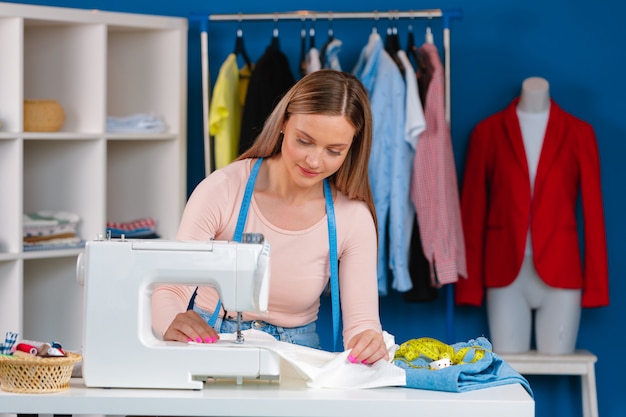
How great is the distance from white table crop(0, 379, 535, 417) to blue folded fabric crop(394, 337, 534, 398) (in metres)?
0.08

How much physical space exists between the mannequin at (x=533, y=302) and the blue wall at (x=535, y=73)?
10.6 inches

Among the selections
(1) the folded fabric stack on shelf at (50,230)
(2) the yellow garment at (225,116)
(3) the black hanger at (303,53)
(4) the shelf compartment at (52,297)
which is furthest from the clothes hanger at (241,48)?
(4) the shelf compartment at (52,297)

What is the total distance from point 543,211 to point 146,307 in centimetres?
261

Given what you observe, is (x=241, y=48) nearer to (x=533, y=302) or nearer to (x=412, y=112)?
(x=412, y=112)

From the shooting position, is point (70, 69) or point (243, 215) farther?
point (70, 69)

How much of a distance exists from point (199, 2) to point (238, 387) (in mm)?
2969

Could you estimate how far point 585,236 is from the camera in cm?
446

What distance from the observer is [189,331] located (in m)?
2.13

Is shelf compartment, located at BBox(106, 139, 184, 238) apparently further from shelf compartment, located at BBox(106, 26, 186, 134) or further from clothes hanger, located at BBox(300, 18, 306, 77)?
clothes hanger, located at BBox(300, 18, 306, 77)

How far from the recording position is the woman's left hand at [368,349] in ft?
7.20

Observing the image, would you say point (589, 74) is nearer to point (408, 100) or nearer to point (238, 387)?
point (408, 100)

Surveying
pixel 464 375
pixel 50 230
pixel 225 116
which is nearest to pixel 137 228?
pixel 50 230

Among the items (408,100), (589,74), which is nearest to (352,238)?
(408,100)

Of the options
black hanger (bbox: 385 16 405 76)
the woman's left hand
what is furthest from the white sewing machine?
black hanger (bbox: 385 16 405 76)
